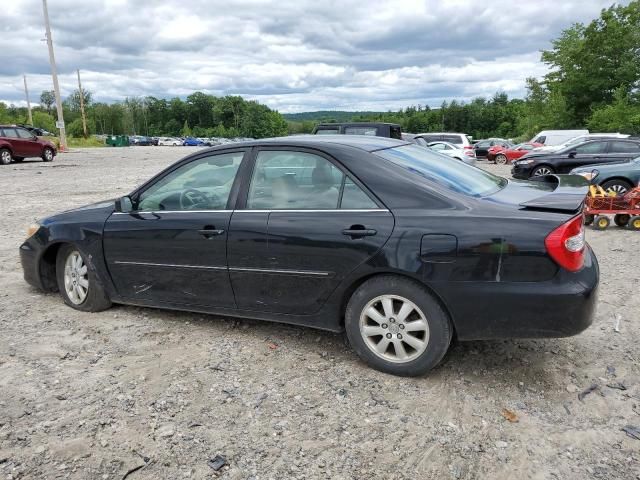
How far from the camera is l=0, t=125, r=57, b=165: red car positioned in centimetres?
2244

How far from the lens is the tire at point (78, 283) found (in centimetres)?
467

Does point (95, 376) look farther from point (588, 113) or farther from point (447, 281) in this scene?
point (588, 113)

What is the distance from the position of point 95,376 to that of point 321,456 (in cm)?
178

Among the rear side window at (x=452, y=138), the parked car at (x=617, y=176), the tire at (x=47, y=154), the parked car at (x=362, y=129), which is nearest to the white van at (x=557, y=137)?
the rear side window at (x=452, y=138)

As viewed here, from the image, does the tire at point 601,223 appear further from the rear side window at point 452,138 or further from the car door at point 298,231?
the rear side window at point 452,138

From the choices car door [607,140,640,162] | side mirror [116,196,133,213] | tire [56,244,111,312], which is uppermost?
side mirror [116,196,133,213]

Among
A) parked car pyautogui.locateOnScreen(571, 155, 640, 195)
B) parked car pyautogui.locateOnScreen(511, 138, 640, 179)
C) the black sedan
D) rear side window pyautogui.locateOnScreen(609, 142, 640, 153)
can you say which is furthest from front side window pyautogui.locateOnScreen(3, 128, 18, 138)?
rear side window pyautogui.locateOnScreen(609, 142, 640, 153)

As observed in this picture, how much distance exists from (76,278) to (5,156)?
70.4 feet

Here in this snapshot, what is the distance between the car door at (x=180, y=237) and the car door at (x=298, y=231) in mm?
165

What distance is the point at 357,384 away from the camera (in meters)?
3.47

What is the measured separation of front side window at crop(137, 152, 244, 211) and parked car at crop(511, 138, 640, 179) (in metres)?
14.6

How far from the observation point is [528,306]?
3131 millimetres

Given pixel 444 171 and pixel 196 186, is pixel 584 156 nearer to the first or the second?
pixel 444 171

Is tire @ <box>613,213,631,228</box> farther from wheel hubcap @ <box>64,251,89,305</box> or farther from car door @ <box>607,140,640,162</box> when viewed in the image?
wheel hubcap @ <box>64,251,89,305</box>
